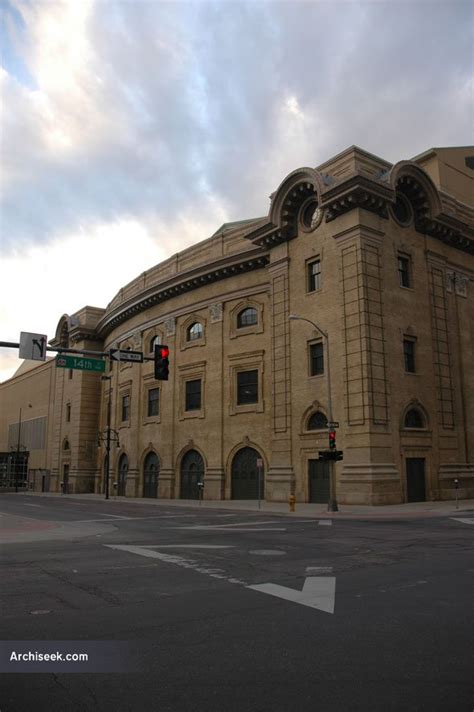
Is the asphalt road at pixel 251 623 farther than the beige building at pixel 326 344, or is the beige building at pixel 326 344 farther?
Answer: the beige building at pixel 326 344

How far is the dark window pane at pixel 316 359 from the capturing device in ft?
A: 108

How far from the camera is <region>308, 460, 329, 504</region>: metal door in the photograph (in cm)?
3158

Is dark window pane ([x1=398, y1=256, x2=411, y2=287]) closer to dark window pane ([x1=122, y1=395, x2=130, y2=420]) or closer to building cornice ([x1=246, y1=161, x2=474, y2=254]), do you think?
building cornice ([x1=246, y1=161, x2=474, y2=254])

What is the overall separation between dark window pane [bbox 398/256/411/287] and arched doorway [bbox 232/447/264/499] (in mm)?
13832

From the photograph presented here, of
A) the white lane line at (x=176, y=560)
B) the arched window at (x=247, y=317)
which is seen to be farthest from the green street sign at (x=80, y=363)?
the arched window at (x=247, y=317)

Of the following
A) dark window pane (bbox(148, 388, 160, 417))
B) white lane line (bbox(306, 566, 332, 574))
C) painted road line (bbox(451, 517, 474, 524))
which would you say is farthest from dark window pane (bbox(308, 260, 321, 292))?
white lane line (bbox(306, 566, 332, 574))

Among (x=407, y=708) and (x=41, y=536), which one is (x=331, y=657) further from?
(x=41, y=536)

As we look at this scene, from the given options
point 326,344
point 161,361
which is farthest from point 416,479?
point 161,361

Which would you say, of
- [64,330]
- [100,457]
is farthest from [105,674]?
[64,330]

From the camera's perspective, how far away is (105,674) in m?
5.14

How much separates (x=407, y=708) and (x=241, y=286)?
36.8 metres

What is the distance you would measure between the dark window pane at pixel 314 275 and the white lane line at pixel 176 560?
2308 centimetres

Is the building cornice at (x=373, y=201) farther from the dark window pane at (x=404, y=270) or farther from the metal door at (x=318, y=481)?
the metal door at (x=318, y=481)

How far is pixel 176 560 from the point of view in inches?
461
